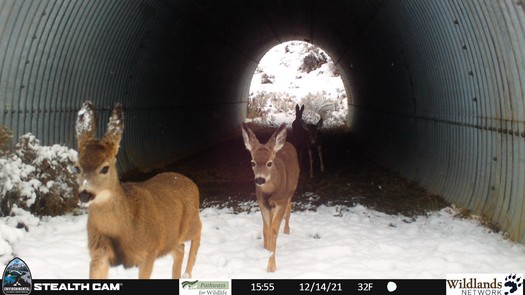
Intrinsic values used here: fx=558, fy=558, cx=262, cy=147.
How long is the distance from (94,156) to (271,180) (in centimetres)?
307

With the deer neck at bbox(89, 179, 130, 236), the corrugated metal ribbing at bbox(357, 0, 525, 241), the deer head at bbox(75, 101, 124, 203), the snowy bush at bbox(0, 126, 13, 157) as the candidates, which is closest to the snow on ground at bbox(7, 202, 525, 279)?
the corrugated metal ribbing at bbox(357, 0, 525, 241)

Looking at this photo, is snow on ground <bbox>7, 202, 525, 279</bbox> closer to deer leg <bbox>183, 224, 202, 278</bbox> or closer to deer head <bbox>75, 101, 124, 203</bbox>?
deer leg <bbox>183, 224, 202, 278</bbox>

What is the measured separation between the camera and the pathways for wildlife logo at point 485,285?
459cm

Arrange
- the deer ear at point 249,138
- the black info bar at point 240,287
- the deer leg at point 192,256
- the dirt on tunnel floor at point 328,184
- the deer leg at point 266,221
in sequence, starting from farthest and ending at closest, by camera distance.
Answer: the dirt on tunnel floor at point 328,184
the deer leg at point 266,221
the deer ear at point 249,138
the deer leg at point 192,256
the black info bar at point 240,287

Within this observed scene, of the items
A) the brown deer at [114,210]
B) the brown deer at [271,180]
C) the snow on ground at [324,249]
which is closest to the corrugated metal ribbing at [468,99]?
the snow on ground at [324,249]

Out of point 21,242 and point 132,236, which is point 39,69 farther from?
point 132,236

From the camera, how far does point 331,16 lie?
1641 centimetres

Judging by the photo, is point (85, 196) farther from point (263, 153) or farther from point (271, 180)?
Answer: point (271, 180)

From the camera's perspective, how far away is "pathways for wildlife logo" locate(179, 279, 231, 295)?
4.48 meters

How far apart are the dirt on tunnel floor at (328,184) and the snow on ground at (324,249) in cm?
103

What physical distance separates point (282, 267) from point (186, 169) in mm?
7529

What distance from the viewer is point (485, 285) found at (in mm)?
4691

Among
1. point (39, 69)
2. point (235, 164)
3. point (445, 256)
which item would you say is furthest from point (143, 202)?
point (235, 164)

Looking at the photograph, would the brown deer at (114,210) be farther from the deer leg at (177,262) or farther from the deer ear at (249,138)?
the deer ear at (249,138)
